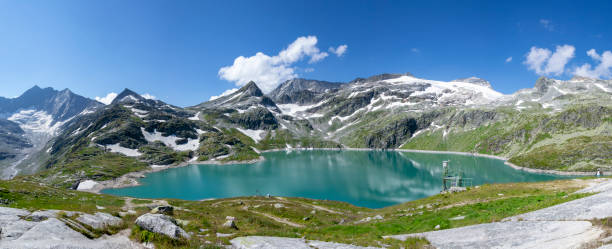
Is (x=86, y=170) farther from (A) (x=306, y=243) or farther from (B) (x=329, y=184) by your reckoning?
(A) (x=306, y=243)

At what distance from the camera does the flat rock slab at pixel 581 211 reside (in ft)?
43.2

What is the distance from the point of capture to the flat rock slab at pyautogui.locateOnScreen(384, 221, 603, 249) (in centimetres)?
1102

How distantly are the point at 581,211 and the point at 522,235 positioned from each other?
4.24 metres

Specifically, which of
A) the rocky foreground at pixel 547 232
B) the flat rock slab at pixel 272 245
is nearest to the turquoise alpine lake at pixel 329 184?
the rocky foreground at pixel 547 232

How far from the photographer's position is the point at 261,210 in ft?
172

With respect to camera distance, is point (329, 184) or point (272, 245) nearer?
point (272, 245)

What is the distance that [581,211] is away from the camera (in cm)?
1409

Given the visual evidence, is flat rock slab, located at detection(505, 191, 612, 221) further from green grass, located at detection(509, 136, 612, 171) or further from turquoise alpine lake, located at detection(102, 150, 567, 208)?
green grass, located at detection(509, 136, 612, 171)

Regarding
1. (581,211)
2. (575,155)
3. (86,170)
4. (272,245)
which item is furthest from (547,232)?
(86,170)

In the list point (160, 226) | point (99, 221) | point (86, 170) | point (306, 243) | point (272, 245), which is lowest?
point (86, 170)

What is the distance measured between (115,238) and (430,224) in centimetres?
2468

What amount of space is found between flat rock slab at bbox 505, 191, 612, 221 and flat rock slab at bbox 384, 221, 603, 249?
1248 millimetres

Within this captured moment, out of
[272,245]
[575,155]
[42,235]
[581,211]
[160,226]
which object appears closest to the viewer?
[42,235]

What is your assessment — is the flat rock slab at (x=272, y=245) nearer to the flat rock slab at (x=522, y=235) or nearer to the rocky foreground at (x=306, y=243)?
the rocky foreground at (x=306, y=243)
